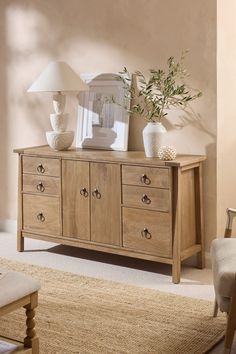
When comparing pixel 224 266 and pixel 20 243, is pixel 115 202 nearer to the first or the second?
pixel 20 243

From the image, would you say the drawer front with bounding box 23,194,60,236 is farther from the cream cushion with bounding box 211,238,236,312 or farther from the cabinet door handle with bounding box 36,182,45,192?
the cream cushion with bounding box 211,238,236,312

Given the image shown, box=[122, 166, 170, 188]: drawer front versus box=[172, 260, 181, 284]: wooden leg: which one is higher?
box=[122, 166, 170, 188]: drawer front

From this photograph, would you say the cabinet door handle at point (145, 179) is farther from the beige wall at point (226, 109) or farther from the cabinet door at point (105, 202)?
the beige wall at point (226, 109)

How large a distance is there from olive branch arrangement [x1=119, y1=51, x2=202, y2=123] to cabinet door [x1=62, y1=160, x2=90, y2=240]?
575 mm

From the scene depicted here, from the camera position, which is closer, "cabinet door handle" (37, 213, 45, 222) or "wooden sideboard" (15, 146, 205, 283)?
"wooden sideboard" (15, 146, 205, 283)

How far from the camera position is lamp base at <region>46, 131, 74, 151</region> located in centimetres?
496

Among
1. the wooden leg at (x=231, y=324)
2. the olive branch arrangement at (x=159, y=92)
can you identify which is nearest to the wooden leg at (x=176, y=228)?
the olive branch arrangement at (x=159, y=92)

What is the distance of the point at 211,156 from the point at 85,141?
107 centimetres

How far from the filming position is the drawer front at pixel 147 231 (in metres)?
4.44

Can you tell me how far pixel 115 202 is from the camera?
466 cm

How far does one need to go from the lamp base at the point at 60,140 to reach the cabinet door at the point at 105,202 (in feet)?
1.21

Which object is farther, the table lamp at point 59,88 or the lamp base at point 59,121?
the lamp base at point 59,121

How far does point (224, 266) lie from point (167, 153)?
1.33m

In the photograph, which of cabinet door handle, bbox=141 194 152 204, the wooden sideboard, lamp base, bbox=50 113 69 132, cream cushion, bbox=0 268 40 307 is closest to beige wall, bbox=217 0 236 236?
the wooden sideboard
